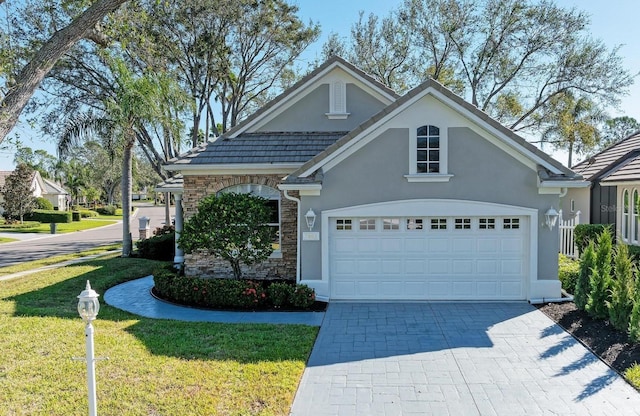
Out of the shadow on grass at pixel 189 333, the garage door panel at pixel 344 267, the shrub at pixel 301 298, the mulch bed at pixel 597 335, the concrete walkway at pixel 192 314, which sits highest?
the garage door panel at pixel 344 267

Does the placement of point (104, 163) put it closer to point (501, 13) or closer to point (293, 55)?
point (293, 55)

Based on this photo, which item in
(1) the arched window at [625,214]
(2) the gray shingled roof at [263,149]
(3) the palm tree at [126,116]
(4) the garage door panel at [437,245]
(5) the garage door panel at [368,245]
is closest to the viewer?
(4) the garage door panel at [437,245]

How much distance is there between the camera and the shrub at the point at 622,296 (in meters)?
8.05

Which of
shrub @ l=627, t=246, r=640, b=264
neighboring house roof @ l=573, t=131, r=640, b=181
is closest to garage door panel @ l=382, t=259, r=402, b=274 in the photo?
shrub @ l=627, t=246, r=640, b=264

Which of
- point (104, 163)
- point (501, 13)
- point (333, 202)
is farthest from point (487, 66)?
point (104, 163)

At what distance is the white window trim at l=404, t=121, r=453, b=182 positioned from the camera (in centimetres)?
1077

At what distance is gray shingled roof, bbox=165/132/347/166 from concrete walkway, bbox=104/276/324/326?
411cm

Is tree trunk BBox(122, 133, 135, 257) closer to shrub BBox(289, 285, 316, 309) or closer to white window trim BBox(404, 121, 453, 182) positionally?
shrub BBox(289, 285, 316, 309)

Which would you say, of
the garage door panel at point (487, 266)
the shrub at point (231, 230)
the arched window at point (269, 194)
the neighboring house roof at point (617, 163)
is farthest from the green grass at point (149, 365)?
the neighboring house roof at point (617, 163)

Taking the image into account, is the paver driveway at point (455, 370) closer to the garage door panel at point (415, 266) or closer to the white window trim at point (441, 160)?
the garage door panel at point (415, 266)

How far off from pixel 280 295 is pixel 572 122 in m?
25.3

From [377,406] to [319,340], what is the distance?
2721 mm

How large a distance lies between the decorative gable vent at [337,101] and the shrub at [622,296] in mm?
8766

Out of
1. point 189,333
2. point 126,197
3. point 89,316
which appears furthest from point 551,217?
point 126,197
